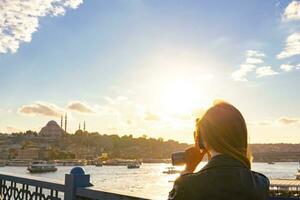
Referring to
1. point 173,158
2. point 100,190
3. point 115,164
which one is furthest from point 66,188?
point 115,164

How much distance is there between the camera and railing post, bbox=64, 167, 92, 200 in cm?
457

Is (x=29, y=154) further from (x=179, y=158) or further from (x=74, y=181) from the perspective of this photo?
(x=179, y=158)

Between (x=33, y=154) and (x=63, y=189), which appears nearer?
(x=63, y=189)

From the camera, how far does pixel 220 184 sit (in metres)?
2.05

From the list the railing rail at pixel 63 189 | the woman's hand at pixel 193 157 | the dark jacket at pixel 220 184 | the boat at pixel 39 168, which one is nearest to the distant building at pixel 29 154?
the boat at pixel 39 168

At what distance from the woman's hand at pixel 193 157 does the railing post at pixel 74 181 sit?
2.53 m

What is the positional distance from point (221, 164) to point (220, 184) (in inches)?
4.1

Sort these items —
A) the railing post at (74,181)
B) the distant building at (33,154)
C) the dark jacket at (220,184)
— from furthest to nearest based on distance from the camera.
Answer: the distant building at (33,154), the railing post at (74,181), the dark jacket at (220,184)

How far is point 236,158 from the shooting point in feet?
7.05

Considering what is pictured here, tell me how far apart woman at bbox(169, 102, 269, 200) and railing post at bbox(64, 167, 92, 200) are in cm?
254

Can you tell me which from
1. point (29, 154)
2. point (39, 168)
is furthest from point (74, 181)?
point (29, 154)

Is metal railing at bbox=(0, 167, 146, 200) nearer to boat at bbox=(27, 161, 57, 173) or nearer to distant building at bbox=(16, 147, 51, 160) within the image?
boat at bbox=(27, 161, 57, 173)

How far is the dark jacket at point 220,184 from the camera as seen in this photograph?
2.05 metres

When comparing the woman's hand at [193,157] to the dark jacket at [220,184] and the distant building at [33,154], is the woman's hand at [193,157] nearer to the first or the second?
the dark jacket at [220,184]
